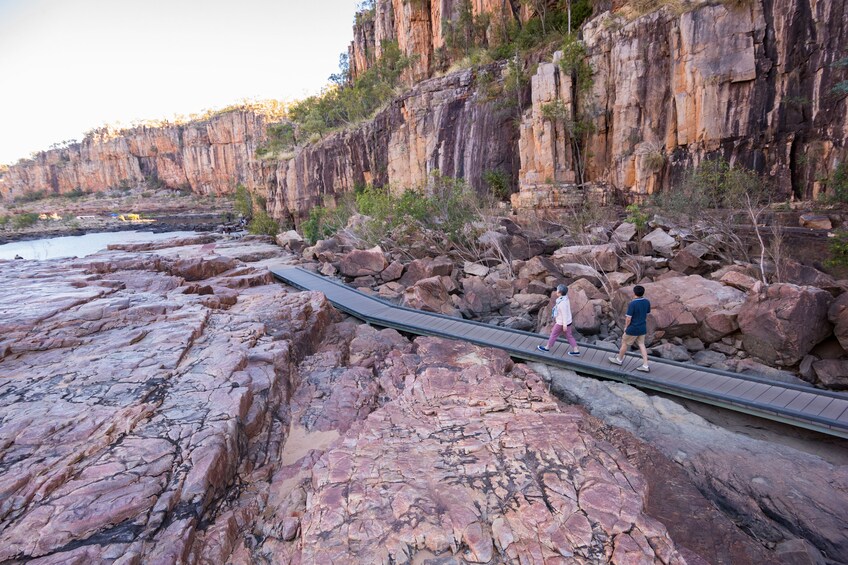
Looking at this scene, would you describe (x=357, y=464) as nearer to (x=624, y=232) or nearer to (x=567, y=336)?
(x=567, y=336)

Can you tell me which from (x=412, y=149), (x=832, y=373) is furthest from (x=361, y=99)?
(x=832, y=373)

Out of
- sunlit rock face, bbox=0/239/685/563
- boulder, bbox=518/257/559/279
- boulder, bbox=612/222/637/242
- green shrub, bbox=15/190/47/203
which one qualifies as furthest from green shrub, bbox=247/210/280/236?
green shrub, bbox=15/190/47/203

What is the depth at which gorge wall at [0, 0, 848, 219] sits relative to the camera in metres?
13.0

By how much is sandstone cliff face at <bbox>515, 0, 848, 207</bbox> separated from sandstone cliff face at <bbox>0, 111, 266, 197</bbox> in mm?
71227

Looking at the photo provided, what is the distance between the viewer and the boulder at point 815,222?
1139cm

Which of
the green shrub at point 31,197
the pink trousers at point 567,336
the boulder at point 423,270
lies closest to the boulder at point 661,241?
the boulder at point 423,270

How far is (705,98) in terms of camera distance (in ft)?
48.5

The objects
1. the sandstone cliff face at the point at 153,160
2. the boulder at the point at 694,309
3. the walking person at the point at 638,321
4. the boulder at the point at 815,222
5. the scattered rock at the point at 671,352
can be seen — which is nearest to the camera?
the walking person at the point at 638,321

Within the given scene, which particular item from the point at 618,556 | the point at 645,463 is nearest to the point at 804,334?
the point at 645,463

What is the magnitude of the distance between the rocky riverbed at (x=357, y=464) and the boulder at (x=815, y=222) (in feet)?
30.6

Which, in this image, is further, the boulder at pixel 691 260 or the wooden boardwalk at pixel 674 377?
the boulder at pixel 691 260

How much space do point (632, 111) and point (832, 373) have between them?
46.1ft

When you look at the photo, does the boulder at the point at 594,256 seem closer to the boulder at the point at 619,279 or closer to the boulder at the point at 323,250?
the boulder at the point at 619,279

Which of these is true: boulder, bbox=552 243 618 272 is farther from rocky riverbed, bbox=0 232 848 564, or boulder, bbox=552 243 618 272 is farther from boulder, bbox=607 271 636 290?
rocky riverbed, bbox=0 232 848 564
